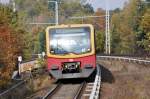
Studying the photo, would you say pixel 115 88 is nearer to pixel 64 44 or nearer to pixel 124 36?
pixel 64 44

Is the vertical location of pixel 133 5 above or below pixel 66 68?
above

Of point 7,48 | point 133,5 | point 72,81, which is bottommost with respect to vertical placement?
point 72,81

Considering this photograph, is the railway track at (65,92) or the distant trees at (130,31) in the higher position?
the distant trees at (130,31)

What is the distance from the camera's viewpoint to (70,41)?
94.5 feet

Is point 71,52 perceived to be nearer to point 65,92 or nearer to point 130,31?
point 65,92

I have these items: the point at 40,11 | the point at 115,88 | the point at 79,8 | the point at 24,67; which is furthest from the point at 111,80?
the point at 40,11

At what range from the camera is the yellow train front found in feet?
93.7

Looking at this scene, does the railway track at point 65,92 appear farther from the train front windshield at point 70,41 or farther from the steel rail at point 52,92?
the train front windshield at point 70,41

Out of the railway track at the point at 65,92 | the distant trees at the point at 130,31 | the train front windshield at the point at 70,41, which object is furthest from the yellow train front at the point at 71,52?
the distant trees at the point at 130,31

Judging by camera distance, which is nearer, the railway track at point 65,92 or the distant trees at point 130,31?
the railway track at point 65,92

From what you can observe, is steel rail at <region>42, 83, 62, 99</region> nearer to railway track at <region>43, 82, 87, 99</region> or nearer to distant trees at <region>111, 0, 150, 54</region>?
railway track at <region>43, 82, 87, 99</region>

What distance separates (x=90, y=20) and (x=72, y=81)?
93459 millimetres

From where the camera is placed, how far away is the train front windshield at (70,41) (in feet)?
94.0

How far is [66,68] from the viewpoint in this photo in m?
28.8
